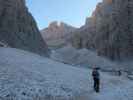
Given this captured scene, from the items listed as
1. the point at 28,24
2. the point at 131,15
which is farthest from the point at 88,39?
the point at 28,24

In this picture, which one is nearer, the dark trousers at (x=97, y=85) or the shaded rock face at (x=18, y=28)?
the dark trousers at (x=97, y=85)

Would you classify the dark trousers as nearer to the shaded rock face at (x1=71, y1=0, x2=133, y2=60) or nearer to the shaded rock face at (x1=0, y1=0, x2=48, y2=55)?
the shaded rock face at (x1=0, y1=0, x2=48, y2=55)

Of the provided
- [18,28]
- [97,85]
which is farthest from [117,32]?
[97,85]

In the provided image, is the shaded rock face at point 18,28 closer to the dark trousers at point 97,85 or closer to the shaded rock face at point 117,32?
the shaded rock face at point 117,32

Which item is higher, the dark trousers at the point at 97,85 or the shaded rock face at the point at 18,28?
the shaded rock face at the point at 18,28

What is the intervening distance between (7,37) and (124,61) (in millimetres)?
43976

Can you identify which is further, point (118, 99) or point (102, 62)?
point (102, 62)

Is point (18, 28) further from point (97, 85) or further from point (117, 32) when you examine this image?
point (97, 85)

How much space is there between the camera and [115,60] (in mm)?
92062

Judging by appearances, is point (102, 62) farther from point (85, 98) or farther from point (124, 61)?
point (85, 98)

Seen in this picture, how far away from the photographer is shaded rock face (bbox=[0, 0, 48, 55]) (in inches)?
2957

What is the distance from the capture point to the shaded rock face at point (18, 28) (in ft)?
246

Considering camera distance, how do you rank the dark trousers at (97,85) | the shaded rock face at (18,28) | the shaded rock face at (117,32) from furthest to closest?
the shaded rock face at (117,32), the shaded rock face at (18,28), the dark trousers at (97,85)

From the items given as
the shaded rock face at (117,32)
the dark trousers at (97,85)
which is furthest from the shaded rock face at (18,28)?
the dark trousers at (97,85)
